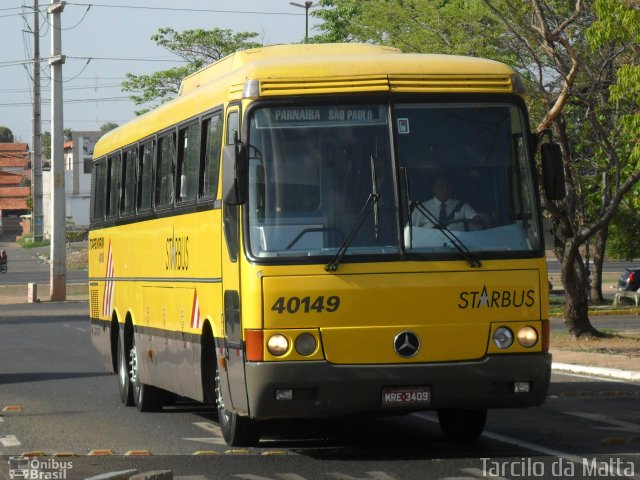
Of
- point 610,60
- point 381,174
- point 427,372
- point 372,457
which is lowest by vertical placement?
point 372,457

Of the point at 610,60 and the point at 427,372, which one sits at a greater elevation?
the point at 610,60

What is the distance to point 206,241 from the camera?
12.1m

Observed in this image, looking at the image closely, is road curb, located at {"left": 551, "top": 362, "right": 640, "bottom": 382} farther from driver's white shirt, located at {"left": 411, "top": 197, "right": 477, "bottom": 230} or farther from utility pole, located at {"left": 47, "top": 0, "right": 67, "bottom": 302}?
utility pole, located at {"left": 47, "top": 0, "right": 67, "bottom": 302}

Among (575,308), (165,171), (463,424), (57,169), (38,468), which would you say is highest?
(57,169)

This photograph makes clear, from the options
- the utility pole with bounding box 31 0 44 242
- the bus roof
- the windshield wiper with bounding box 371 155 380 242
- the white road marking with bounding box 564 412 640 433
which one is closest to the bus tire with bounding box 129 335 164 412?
the white road marking with bounding box 564 412 640 433

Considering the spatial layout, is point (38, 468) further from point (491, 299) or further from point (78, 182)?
point (78, 182)

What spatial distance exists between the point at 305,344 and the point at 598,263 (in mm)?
36225

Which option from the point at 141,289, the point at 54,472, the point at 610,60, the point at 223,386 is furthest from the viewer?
the point at 610,60

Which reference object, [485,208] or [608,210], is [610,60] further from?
[485,208]

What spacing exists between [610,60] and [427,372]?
15118mm

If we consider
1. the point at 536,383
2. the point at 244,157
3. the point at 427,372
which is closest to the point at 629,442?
the point at 536,383

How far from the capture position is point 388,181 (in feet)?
35.4

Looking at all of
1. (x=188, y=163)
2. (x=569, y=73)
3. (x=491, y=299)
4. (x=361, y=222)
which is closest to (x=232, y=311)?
(x=361, y=222)

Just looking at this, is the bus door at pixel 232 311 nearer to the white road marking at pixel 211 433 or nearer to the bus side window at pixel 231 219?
the bus side window at pixel 231 219
